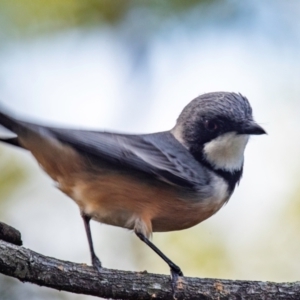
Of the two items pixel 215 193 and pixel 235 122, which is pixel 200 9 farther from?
pixel 215 193

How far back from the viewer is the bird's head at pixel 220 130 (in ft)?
14.0

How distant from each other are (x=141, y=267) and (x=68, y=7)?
9.04ft

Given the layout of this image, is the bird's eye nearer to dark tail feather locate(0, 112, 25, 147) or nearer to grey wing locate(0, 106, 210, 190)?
grey wing locate(0, 106, 210, 190)

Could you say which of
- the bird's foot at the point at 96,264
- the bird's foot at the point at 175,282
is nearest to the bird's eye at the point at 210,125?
the bird's foot at the point at 175,282

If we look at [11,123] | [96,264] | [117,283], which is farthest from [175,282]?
[11,123]

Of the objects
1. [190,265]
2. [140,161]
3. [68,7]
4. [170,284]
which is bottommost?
[170,284]

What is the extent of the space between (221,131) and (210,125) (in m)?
0.10

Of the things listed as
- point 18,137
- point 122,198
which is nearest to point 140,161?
point 122,198

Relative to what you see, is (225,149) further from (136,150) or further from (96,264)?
(96,264)

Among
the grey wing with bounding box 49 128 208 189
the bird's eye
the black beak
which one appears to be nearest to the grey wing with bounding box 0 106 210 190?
the grey wing with bounding box 49 128 208 189

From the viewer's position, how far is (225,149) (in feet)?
14.1

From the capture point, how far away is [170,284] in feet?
11.8

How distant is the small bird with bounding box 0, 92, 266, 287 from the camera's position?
12.2ft

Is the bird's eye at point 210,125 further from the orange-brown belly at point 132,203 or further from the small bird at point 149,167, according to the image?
the orange-brown belly at point 132,203
